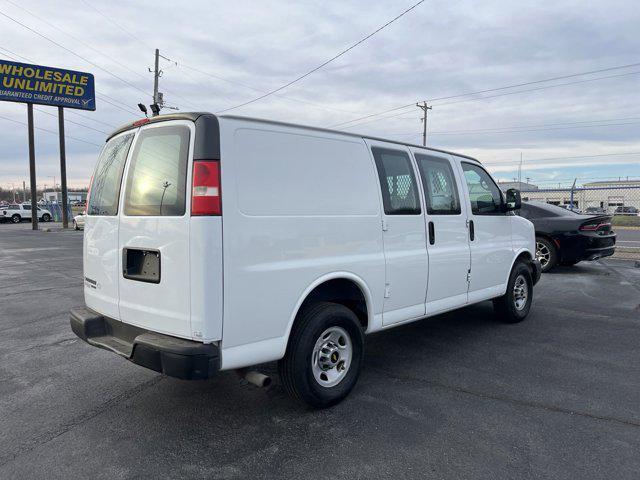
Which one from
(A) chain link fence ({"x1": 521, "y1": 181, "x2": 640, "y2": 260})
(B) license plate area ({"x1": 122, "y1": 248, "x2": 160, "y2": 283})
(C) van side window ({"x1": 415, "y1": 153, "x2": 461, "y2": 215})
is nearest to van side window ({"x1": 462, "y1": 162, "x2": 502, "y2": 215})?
(C) van side window ({"x1": 415, "y1": 153, "x2": 461, "y2": 215})

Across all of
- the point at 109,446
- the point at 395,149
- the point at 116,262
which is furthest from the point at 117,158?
the point at 395,149

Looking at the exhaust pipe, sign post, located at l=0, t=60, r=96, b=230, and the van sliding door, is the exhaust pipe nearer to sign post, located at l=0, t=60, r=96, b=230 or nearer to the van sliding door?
the van sliding door

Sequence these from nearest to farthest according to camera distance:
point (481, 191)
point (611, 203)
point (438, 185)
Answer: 1. point (438, 185)
2. point (481, 191)
3. point (611, 203)

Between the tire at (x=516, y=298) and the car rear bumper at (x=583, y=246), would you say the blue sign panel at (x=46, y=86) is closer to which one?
the car rear bumper at (x=583, y=246)

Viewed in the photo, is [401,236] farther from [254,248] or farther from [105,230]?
[105,230]

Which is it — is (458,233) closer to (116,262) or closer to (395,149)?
(395,149)

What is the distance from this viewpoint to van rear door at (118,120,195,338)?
295cm

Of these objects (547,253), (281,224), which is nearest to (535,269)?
(547,253)

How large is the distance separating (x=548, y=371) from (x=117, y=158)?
4231mm

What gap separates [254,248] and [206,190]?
0.48 meters

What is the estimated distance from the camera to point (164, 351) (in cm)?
290

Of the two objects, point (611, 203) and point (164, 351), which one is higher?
point (611, 203)

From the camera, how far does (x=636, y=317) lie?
6418 millimetres

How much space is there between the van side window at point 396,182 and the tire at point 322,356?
109 centimetres
